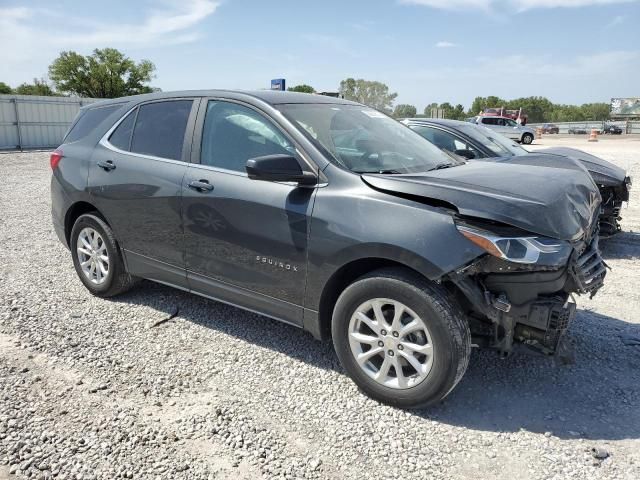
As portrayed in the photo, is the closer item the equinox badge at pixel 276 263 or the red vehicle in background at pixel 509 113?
the equinox badge at pixel 276 263

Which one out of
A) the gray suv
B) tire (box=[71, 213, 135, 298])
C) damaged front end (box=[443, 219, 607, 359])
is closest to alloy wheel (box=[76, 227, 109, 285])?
tire (box=[71, 213, 135, 298])

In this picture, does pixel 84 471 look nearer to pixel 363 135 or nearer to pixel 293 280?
pixel 293 280

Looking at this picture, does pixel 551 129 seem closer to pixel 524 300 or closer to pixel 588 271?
pixel 588 271

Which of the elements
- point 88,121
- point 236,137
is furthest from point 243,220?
point 88,121

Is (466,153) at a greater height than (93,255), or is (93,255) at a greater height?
(466,153)

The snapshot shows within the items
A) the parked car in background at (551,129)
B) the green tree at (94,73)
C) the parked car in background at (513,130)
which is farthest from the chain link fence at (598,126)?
the green tree at (94,73)

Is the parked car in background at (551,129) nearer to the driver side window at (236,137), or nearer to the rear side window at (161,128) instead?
the rear side window at (161,128)

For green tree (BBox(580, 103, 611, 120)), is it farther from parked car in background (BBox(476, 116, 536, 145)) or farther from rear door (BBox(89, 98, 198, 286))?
rear door (BBox(89, 98, 198, 286))

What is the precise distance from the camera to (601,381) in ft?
11.3

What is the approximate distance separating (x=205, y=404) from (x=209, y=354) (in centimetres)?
67

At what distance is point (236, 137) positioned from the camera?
376cm

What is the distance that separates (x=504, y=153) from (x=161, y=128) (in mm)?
4578

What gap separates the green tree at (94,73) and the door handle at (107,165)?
5573cm

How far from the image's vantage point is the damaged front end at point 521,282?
277cm
